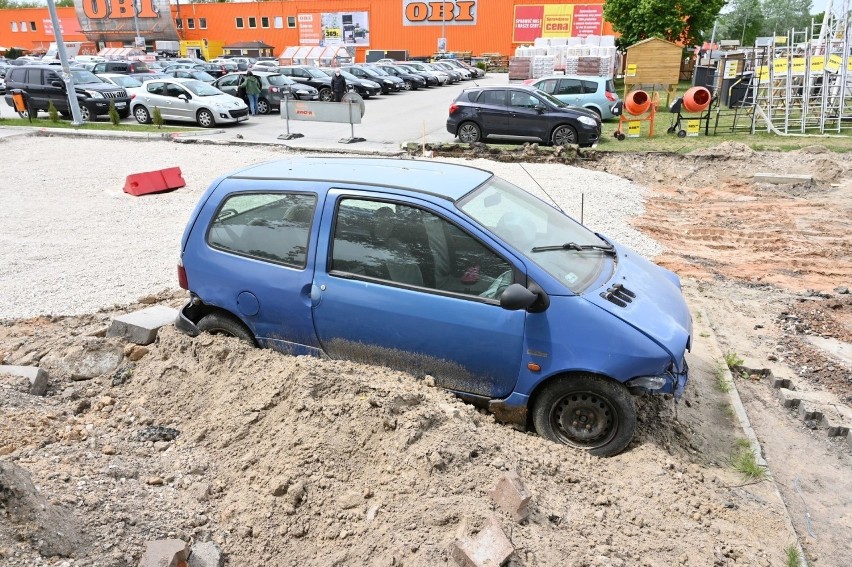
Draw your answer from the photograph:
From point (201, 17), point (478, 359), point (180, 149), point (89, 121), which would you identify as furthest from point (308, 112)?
point (201, 17)

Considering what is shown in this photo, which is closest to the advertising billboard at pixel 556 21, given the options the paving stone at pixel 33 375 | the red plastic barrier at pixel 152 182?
the red plastic barrier at pixel 152 182

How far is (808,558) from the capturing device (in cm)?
358

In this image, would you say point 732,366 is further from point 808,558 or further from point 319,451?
point 319,451

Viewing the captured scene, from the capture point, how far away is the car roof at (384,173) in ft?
15.2

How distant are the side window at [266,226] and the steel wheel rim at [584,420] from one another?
212 centimetres

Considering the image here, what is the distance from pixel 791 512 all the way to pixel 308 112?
16789 mm

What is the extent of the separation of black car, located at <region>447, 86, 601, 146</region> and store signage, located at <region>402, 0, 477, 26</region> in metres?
46.5

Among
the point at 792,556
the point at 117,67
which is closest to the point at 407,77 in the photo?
the point at 117,67

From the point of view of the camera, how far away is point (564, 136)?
55.6 ft

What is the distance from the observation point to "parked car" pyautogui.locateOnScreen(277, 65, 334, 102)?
27.3m

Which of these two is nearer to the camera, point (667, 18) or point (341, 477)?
point (341, 477)

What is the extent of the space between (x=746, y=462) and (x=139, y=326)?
4826 millimetres

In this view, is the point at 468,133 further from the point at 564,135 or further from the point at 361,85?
the point at 361,85

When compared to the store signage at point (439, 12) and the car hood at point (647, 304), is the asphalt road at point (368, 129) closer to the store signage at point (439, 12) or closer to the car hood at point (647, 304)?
the car hood at point (647, 304)
